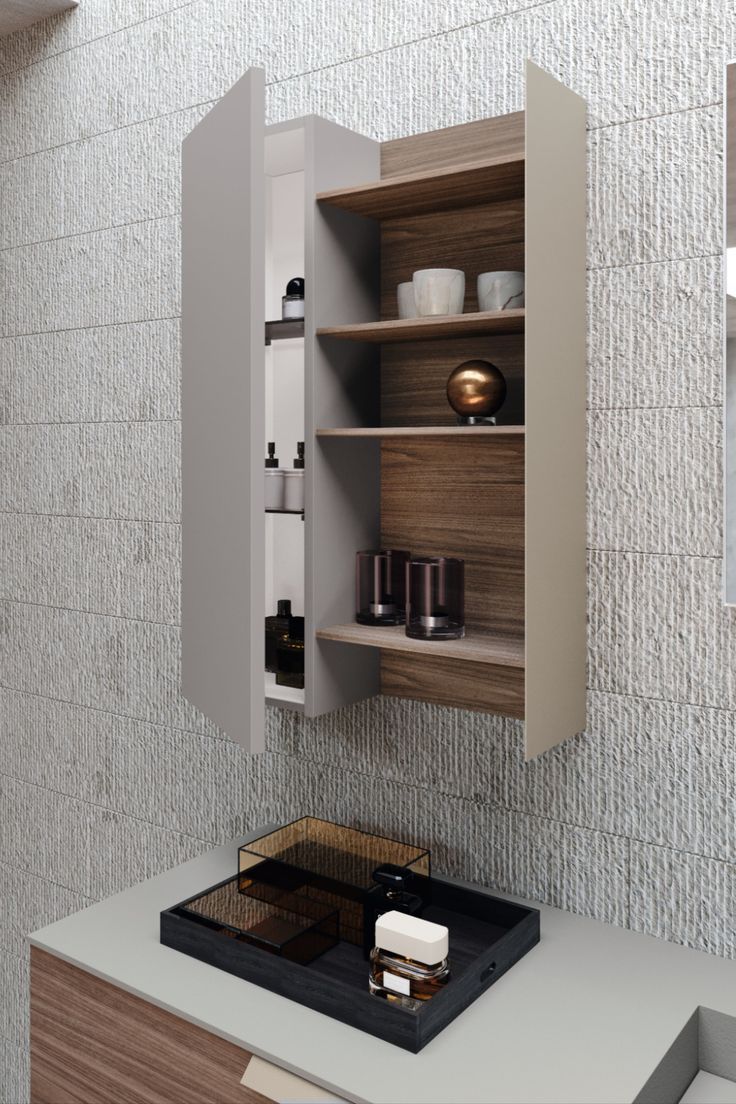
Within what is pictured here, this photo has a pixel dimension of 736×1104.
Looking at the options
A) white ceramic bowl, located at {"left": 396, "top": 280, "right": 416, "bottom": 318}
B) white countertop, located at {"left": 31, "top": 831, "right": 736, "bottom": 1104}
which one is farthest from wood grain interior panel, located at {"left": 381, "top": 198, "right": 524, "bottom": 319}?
white countertop, located at {"left": 31, "top": 831, "right": 736, "bottom": 1104}

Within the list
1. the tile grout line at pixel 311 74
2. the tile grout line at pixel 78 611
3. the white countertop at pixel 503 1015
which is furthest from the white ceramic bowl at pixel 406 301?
the white countertop at pixel 503 1015

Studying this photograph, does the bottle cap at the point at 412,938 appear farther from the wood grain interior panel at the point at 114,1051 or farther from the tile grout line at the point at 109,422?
the tile grout line at the point at 109,422

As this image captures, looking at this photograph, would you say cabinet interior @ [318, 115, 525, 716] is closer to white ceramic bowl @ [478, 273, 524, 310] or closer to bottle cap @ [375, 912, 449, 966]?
white ceramic bowl @ [478, 273, 524, 310]

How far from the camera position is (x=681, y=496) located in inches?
56.4

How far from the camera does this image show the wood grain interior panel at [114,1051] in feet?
4.23

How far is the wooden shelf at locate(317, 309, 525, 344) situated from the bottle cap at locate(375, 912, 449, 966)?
84cm

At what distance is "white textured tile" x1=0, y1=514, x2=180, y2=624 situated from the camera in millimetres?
2070

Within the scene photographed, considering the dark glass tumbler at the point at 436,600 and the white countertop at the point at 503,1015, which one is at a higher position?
the dark glass tumbler at the point at 436,600

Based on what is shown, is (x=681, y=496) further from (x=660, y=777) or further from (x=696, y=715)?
(x=660, y=777)

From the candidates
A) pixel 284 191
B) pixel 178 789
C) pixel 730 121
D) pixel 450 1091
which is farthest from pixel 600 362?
pixel 178 789

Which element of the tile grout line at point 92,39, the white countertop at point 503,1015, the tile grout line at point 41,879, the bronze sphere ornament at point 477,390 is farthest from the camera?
the tile grout line at point 41,879

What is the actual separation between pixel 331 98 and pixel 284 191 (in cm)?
25

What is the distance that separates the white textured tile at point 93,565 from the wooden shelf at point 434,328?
698 mm

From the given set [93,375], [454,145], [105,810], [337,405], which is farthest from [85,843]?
[454,145]
